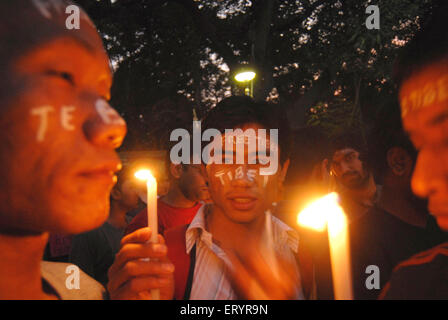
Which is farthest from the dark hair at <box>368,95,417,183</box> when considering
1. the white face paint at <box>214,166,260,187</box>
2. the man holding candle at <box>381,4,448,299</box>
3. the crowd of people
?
the white face paint at <box>214,166,260,187</box>

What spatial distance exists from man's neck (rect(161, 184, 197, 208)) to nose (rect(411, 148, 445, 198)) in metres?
2.71

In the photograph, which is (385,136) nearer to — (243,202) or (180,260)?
(243,202)

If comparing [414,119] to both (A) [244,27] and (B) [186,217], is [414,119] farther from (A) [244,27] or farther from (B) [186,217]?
(A) [244,27]

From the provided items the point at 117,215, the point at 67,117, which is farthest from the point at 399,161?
the point at 117,215

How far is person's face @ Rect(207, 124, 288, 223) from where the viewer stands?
5.54 ft

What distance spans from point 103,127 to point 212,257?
2.95ft

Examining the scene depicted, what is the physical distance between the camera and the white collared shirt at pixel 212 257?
1415 mm

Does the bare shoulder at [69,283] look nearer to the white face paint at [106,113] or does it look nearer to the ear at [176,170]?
the white face paint at [106,113]

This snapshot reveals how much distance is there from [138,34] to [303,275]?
1305 cm

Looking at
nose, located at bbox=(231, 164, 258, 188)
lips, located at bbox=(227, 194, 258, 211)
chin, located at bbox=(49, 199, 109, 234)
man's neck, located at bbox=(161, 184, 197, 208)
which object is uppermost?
man's neck, located at bbox=(161, 184, 197, 208)

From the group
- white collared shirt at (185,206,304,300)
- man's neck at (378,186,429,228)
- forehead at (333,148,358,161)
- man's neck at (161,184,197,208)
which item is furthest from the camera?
forehead at (333,148,358,161)

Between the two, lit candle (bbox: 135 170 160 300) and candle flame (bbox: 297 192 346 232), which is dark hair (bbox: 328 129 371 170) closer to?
candle flame (bbox: 297 192 346 232)

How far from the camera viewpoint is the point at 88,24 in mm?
1116
